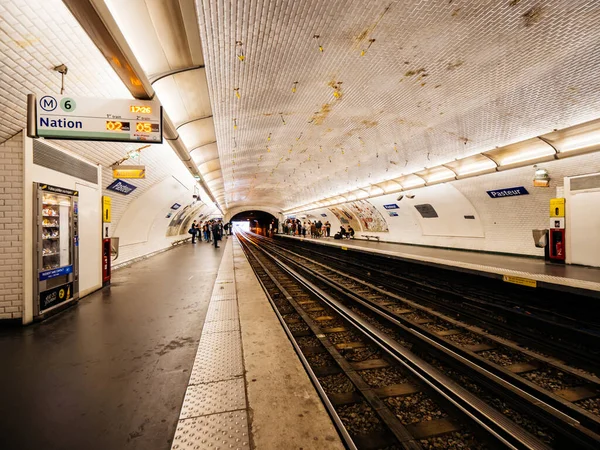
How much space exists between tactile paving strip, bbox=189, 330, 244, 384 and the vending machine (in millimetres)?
3226

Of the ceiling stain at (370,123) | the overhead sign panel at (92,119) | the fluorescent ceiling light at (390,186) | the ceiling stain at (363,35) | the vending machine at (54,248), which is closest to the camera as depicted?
the overhead sign panel at (92,119)

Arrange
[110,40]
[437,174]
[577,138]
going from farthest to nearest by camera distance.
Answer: [437,174] → [577,138] → [110,40]

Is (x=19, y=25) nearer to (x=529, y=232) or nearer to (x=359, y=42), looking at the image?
(x=359, y=42)

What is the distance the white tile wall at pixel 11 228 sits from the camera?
4.40 meters

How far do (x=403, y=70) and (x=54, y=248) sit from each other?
7454 millimetres

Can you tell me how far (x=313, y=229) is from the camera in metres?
31.9

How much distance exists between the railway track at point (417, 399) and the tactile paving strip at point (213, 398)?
819 mm

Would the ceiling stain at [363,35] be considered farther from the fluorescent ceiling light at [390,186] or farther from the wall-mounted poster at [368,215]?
the wall-mounted poster at [368,215]

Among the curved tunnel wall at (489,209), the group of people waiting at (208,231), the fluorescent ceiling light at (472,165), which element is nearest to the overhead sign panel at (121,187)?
the group of people waiting at (208,231)

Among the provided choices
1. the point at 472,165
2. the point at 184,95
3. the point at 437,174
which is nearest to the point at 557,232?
the point at 472,165

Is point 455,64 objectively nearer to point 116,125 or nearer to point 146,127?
point 146,127

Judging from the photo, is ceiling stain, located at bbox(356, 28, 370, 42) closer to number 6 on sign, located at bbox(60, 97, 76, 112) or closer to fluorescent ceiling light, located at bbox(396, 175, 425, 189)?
number 6 on sign, located at bbox(60, 97, 76, 112)

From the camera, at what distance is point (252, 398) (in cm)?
251

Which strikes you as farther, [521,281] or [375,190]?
[375,190]
